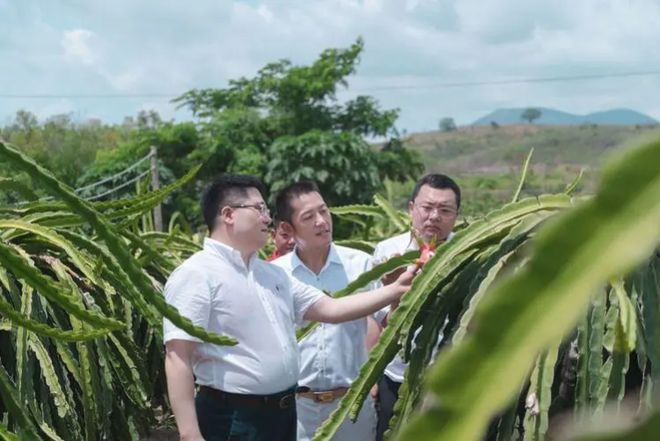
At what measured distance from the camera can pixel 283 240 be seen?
394 cm

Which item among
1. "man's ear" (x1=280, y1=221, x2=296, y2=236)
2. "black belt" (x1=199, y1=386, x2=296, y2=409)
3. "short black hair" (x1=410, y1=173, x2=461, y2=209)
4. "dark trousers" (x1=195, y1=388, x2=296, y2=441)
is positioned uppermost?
"short black hair" (x1=410, y1=173, x2=461, y2=209)

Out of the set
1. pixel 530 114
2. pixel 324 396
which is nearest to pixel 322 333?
pixel 324 396

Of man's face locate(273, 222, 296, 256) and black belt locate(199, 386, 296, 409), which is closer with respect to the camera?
black belt locate(199, 386, 296, 409)

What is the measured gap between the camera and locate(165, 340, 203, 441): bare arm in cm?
269

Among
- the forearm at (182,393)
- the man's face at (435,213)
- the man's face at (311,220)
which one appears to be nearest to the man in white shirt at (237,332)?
the forearm at (182,393)

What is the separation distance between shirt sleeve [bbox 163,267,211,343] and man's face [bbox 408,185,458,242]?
3.35ft

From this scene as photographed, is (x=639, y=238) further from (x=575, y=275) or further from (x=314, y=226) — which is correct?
(x=314, y=226)

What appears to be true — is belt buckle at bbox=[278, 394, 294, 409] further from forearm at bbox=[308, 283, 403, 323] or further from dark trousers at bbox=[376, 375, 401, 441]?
dark trousers at bbox=[376, 375, 401, 441]

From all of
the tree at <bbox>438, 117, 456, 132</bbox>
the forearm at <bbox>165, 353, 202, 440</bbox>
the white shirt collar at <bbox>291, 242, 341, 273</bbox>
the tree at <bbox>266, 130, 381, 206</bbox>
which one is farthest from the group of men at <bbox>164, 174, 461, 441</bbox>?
the tree at <bbox>438, 117, 456, 132</bbox>

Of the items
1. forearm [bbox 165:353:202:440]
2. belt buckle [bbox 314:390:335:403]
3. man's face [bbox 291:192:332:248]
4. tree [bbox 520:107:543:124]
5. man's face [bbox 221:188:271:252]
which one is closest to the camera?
forearm [bbox 165:353:202:440]

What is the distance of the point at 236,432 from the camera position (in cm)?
286

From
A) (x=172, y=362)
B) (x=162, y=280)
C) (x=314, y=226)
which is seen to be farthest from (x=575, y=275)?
(x=162, y=280)

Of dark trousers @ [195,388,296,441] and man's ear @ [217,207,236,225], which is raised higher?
man's ear @ [217,207,236,225]

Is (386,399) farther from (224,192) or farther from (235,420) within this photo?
(224,192)
